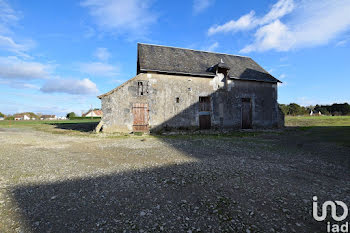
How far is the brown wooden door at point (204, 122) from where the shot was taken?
14.5 m

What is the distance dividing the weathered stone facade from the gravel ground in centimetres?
748

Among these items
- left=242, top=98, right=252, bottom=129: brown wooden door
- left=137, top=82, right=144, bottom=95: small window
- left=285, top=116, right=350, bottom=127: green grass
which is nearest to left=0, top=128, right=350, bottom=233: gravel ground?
left=137, top=82, right=144, bottom=95: small window

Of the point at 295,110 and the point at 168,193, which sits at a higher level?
the point at 295,110

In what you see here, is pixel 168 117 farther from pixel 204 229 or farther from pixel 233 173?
pixel 204 229

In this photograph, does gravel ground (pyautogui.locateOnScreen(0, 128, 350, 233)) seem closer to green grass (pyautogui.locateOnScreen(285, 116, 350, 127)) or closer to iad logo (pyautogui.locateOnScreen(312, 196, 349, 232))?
iad logo (pyautogui.locateOnScreen(312, 196, 349, 232))

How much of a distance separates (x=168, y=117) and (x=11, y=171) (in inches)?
397

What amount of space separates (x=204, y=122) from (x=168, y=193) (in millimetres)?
11705

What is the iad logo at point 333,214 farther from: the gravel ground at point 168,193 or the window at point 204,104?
the window at point 204,104

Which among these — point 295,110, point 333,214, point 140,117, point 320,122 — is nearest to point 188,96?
point 140,117

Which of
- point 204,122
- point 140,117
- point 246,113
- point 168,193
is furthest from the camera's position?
point 246,113

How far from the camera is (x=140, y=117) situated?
1323 cm

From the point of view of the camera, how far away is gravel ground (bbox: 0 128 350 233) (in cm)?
239

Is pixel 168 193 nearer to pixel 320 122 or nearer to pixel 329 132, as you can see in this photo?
pixel 329 132

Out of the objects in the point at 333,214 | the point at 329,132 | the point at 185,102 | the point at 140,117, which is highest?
the point at 185,102
